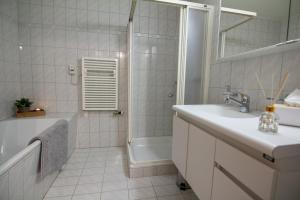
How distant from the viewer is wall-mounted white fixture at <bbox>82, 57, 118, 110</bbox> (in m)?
2.19

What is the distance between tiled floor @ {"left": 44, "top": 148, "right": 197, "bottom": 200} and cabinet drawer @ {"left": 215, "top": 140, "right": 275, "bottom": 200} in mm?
938

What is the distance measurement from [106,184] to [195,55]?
1.59 metres

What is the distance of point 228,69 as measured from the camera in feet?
4.48

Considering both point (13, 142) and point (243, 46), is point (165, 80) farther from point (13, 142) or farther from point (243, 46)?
point (13, 142)

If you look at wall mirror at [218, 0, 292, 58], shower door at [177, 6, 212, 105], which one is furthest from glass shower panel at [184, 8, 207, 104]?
wall mirror at [218, 0, 292, 58]

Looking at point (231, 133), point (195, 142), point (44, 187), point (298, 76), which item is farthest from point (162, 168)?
point (298, 76)

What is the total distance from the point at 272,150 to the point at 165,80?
202 cm

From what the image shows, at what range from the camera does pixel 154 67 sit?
2357 mm

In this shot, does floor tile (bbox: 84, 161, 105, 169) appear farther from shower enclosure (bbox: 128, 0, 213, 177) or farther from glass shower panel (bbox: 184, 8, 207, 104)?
glass shower panel (bbox: 184, 8, 207, 104)

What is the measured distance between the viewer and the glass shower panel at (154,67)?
89.9 inches

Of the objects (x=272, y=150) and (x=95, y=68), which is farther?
(x=95, y=68)

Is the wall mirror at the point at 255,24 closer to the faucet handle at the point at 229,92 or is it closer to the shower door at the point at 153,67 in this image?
the faucet handle at the point at 229,92

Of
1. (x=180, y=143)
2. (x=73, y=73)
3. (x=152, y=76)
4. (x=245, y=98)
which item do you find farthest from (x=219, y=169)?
(x=73, y=73)

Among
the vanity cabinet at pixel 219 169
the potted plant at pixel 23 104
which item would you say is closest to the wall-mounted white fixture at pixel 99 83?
the potted plant at pixel 23 104
